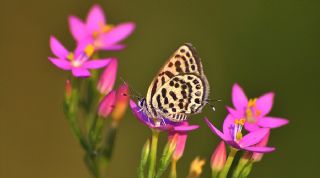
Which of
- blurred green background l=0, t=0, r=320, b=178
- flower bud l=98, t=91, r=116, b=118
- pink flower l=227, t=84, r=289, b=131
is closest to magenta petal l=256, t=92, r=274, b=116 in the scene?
pink flower l=227, t=84, r=289, b=131

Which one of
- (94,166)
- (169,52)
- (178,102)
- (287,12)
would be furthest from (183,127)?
(287,12)

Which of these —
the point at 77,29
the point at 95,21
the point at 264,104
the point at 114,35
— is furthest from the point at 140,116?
the point at 95,21

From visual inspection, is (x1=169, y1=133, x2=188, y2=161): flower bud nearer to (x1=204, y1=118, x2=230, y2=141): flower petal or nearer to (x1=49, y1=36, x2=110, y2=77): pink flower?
(x1=204, y1=118, x2=230, y2=141): flower petal

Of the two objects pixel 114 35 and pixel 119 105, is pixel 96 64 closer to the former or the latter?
pixel 119 105

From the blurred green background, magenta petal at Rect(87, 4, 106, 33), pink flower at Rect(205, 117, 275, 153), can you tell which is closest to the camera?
pink flower at Rect(205, 117, 275, 153)

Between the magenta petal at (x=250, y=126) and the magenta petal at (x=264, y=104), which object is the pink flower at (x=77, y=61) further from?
the magenta petal at (x=264, y=104)

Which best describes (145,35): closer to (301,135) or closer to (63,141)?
(63,141)

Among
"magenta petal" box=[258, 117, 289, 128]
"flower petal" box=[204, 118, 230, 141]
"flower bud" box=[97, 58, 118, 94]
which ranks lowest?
"magenta petal" box=[258, 117, 289, 128]

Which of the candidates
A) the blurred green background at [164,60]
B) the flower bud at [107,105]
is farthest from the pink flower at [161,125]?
the blurred green background at [164,60]
